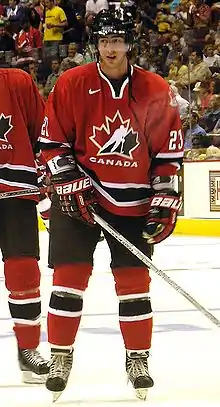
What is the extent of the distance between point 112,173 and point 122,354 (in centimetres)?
87

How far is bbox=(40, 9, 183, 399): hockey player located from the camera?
2545mm

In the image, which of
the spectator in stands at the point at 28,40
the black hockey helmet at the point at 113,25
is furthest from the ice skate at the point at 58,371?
the spectator in stands at the point at 28,40

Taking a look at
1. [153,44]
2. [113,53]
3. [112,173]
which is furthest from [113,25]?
[153,44]

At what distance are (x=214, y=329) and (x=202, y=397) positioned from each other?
103 centimetres

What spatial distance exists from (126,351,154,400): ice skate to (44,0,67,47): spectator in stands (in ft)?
25.3

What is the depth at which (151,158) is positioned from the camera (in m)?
2.61

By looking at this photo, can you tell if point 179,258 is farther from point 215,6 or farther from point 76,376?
point 215,6

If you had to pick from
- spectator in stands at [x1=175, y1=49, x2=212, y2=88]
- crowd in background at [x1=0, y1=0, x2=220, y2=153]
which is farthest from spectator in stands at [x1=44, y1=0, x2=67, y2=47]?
spectator in stands at [x1=175, y1=49, x2=212, y2=88]

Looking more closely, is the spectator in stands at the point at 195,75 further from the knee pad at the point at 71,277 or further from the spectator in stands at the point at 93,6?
the knee pad at the point at 71,277

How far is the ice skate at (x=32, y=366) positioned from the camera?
9.58ft

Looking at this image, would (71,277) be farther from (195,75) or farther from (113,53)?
(195,75)

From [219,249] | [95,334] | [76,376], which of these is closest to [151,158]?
[76,376]

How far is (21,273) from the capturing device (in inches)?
116

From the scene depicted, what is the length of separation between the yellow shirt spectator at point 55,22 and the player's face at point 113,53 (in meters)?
7.63
